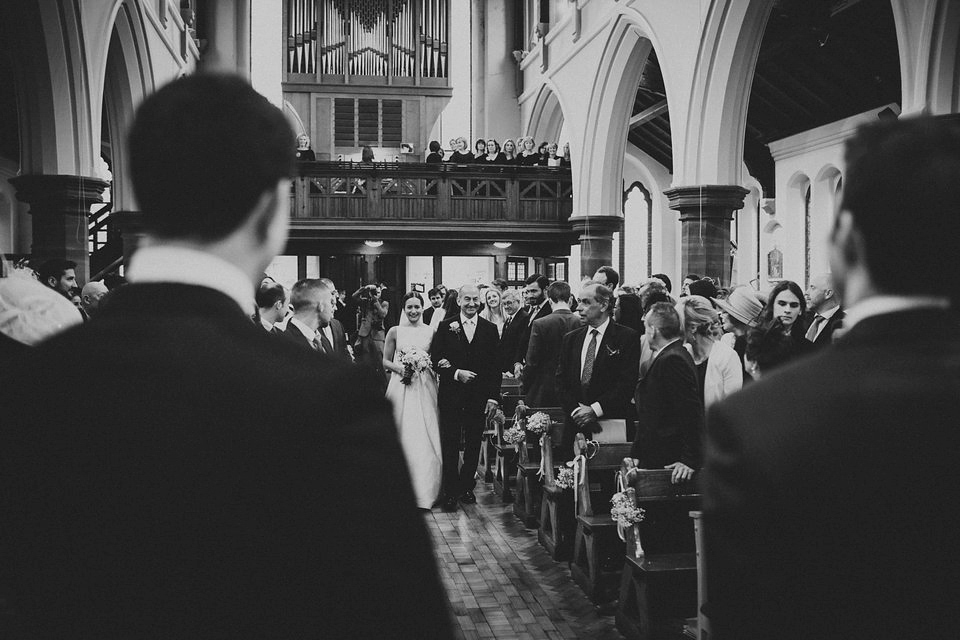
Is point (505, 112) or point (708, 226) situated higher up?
point (505, 112)

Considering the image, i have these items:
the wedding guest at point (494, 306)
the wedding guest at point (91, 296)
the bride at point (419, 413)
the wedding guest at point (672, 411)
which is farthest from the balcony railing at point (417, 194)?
the wedding guest at point (672, 411)

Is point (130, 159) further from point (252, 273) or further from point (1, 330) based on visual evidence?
point (1, 330)

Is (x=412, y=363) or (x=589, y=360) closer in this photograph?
(x=589, y=360)

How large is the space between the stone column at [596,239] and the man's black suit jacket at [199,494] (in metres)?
14.6

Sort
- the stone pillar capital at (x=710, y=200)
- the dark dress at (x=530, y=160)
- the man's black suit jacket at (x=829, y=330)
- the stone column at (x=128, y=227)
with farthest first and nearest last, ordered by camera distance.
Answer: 1. the dark dress at (x=530, y=160)
2. the stone column at (x=128, y=227)
3. the stone pillar capital at (x=710, y=200)
4. the man's black suit jacket at (x=829, y=330)

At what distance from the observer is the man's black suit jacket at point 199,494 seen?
95 centimetres

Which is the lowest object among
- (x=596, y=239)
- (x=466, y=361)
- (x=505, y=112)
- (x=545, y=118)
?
(x=466, y=361)

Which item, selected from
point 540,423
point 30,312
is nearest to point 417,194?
point 540,423

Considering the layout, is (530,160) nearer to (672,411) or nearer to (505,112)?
(505,112)

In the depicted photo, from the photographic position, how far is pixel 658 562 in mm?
4289

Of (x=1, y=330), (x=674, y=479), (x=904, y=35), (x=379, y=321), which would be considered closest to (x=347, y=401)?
(x=1, y=330)

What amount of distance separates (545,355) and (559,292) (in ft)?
1.94

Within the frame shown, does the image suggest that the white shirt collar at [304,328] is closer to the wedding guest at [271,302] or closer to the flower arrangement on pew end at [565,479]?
the wedding guest at [271,302]

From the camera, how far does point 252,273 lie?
1104mm
